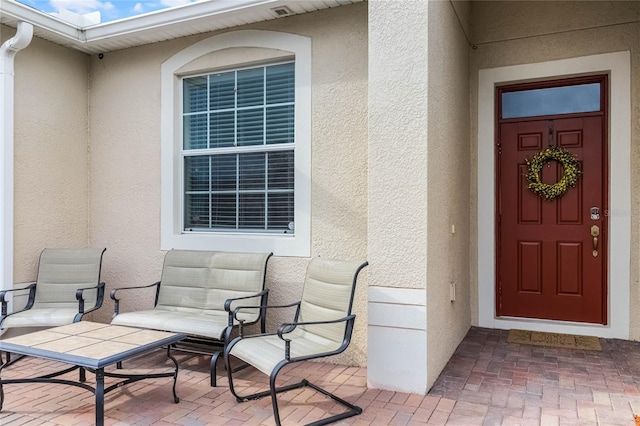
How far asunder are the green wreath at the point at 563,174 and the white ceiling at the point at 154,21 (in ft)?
7.84

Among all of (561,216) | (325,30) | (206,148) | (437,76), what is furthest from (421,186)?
(206,148)

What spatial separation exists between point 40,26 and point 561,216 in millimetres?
5428

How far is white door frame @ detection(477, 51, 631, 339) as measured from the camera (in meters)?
4.16

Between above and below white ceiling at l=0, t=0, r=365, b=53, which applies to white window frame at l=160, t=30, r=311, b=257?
below

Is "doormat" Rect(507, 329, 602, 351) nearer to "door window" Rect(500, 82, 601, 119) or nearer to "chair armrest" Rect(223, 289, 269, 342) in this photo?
"door window" Rect(500, 82, 601, 119)

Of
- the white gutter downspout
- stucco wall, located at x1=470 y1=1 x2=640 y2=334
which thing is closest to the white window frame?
the white gutter downspout

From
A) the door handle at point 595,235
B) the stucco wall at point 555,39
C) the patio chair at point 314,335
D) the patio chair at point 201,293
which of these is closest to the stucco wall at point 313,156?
the patio chair at point 201,293

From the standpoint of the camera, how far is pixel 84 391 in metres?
3.32

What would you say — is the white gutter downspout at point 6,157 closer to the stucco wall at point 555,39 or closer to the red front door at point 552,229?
the stucco wall at point 555,39

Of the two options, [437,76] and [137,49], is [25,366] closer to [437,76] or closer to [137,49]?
[137,49]

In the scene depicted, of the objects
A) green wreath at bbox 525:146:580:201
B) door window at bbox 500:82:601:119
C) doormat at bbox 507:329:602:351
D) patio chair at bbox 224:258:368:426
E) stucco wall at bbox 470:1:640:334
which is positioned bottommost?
doormat at bbox 507:329:602:351

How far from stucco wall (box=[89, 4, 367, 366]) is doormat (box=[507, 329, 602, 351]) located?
5.28ft

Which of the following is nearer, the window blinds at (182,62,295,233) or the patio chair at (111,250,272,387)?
the patio chair at (111,250,272,387)

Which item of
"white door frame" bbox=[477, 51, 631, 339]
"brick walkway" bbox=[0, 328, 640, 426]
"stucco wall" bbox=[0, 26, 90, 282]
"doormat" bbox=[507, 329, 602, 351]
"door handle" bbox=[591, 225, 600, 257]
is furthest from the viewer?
"stucco wall" bbox=[0, 26, 90, 282]
